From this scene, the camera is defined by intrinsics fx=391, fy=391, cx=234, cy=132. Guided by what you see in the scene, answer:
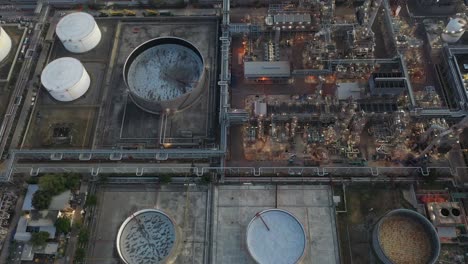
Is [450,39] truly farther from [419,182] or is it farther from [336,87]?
[419,182]

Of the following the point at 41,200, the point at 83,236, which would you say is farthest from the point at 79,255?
the point at 41,200

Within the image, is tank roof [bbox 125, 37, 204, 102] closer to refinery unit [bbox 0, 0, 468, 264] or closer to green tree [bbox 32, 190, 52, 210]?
refinery unit [bbox 0, 0, 468, 264]

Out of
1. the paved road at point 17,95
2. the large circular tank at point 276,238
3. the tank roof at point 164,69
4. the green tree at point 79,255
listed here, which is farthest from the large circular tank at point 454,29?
the paved road at point 17,95

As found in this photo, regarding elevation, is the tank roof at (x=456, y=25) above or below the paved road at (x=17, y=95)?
above

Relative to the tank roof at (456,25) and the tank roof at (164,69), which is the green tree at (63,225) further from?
the tank roof at (456,25)

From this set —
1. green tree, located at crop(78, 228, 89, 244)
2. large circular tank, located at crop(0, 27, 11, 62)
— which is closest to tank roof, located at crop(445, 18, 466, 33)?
green tree, located at crop(78, 228, 89, 244)

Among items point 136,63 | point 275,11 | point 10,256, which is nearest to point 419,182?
point 275,11
